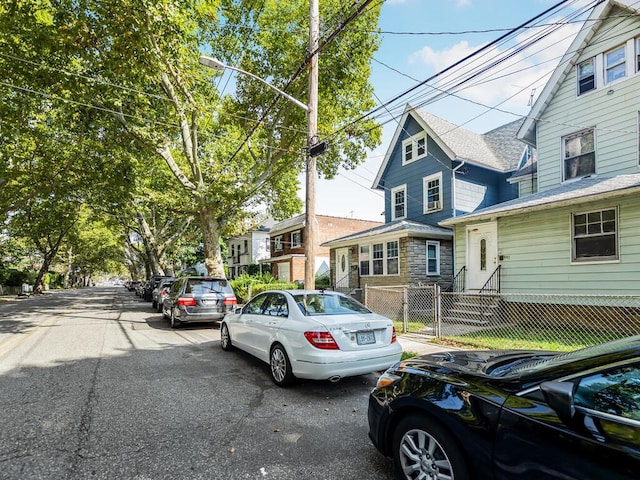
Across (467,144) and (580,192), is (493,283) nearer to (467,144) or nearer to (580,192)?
(580,192)

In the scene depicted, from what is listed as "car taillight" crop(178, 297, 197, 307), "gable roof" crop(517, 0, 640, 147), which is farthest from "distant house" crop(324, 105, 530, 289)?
"car taillight" crop(178, 297, 197, 307)

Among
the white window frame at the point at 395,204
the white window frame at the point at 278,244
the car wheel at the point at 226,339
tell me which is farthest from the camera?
the white window frame at the point at 278,244

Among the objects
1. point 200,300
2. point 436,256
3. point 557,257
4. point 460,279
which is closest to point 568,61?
point 557,257

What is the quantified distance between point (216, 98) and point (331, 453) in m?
16.3

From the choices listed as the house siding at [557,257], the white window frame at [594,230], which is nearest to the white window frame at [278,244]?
the house siding at [557,257]

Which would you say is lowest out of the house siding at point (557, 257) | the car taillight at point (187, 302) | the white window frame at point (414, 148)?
the car taillight at point (187, 302)

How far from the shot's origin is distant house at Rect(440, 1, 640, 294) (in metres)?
9.28

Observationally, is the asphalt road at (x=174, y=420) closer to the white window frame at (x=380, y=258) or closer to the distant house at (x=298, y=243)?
the white window frame at (x=380, y=258)

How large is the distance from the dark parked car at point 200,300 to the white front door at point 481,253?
8357mm

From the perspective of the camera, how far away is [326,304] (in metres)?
5.87

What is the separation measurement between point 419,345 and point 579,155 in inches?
353

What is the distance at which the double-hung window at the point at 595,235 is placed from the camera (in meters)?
9.33

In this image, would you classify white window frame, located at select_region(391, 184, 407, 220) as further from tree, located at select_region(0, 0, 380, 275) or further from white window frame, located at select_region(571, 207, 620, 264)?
white window frame, located at select_region(571, 207, 620, 264)

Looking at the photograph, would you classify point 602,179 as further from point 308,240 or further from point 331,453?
point 331,453
